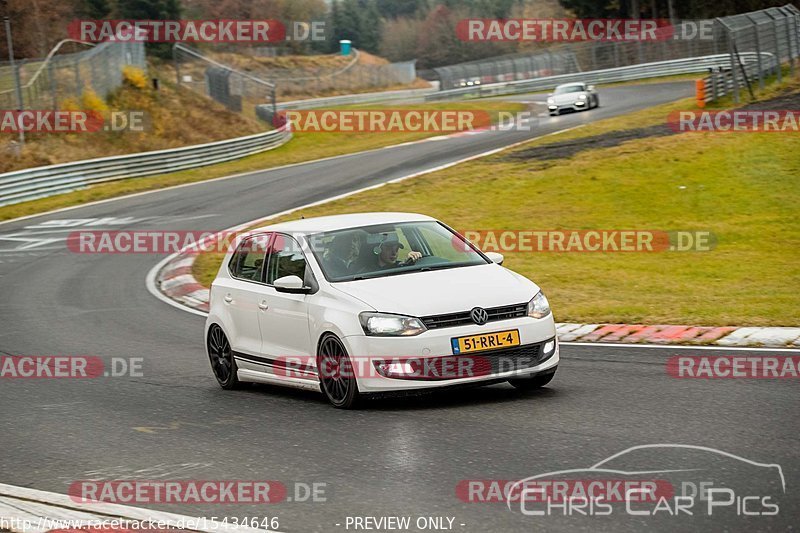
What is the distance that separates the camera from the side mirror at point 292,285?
363 inches

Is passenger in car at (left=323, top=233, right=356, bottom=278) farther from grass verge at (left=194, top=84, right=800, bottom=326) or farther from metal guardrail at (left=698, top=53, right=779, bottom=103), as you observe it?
metal guardrail at (left=698, top=53, right=779, bottom=103)

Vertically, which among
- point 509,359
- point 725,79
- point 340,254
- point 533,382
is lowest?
point 725,79

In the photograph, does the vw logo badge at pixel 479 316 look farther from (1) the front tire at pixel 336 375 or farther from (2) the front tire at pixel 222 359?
(2) the front tire at pixel 222 359

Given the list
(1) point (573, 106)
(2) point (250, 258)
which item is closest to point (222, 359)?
(2) point (250, 258)

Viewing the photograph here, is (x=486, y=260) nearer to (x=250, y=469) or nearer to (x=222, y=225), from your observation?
(x=250, y=469)

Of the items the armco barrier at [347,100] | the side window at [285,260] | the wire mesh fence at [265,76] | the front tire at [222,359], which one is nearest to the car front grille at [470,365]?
the side window at [285,260]

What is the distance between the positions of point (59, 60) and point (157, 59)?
4056cm

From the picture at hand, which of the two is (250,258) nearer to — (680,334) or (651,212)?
(680,334)

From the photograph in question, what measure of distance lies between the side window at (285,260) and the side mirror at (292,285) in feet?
0.63

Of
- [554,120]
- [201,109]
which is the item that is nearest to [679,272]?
[554,120]

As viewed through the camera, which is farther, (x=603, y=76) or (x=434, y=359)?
(x=603, y=76)

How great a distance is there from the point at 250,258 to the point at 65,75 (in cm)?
3250

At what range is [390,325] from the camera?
8.52 m

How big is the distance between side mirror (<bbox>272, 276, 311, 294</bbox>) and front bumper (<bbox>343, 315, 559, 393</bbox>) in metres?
0.78
